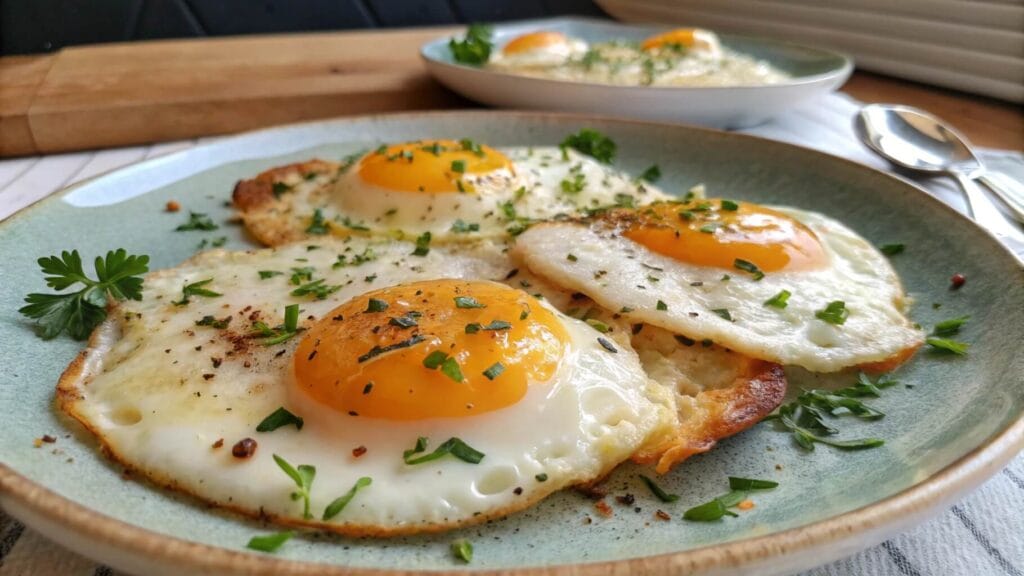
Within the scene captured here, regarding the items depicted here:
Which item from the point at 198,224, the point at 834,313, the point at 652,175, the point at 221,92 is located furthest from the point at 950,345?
the point at 221,92

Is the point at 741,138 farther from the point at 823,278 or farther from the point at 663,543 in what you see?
the point at 663,543

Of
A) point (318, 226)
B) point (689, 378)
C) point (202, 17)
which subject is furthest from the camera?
point (202, 17)

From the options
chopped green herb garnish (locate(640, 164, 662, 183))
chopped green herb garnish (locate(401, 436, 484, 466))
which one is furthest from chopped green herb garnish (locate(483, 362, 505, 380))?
chopped green herb garnish (locate(640, 164, 662, 183))

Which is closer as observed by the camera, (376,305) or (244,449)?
(244,449)

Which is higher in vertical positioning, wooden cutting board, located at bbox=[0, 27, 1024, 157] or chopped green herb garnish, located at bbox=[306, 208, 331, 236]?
chopped green herb garnish, located at bbox=[306, 208, 331, 236]

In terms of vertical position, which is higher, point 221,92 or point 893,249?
point 893,249

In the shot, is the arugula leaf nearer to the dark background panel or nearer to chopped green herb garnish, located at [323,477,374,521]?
the dark background panel

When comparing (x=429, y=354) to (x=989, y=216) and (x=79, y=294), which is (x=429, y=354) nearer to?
(x=79, y=294)
